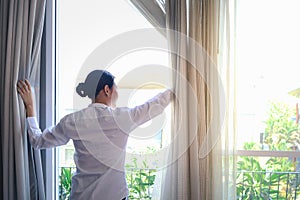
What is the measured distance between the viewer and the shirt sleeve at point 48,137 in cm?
156

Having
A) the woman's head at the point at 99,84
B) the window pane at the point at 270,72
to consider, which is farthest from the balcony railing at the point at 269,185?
the woman's head at the point at 99,84

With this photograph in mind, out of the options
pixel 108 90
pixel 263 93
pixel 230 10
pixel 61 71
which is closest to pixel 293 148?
pixel 263 93

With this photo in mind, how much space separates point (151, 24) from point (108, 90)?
0.49 meters

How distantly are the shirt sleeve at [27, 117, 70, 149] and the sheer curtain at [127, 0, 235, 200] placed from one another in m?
0.61

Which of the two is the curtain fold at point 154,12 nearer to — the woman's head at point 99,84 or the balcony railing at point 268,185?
the woman's head at point 99,84

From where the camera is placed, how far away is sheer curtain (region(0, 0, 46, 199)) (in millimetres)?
1652

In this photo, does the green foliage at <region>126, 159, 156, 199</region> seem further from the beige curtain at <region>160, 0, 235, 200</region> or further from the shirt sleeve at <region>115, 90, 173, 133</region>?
the shirt sleeve at <region>115, 90, 173, 133</region>

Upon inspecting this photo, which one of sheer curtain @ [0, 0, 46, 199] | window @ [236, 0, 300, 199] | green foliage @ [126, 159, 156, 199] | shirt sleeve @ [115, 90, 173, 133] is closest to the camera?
shirt sleeve @ [115, 90, 173, 133]

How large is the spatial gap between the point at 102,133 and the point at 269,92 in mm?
1050

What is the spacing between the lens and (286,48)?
1775 mm

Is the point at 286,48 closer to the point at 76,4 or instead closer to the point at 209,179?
the point at 209,179

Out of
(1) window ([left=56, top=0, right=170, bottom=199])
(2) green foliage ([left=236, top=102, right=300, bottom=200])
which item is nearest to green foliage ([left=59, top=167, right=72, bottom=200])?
(1) window ([left=56, top=0, right=170, bottom=199])

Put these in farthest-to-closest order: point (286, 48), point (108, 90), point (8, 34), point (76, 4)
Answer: point (76, 4)
point (286, 48)
point (8, 34)
point (108, 90)

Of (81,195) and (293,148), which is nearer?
(81,195)
